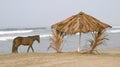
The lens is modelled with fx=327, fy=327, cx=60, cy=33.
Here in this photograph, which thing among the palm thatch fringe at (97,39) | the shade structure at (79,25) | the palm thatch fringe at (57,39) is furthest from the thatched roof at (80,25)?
the palm thatch fringe at (97,39)

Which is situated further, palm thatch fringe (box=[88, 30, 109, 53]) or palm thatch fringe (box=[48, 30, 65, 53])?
palm thatch fringe (box=[48, 30, 65, 53])

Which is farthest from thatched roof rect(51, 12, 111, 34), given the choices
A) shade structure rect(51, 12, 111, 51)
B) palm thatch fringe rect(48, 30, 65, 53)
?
palm thatch fringe rect(48, 30, 65, 53)

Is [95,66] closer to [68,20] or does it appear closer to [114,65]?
[114,65]

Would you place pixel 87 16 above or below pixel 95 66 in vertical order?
above

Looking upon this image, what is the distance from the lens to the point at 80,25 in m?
16.2

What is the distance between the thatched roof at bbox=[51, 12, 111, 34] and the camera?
53.0 feet

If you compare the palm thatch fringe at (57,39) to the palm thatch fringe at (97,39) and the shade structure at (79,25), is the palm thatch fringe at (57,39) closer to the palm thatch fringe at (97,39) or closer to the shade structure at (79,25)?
the shade structure at (79,25)

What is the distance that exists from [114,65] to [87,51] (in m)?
4.86

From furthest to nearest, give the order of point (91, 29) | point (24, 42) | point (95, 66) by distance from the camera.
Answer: point (24, 42), point (91, 29), point (95, 66)

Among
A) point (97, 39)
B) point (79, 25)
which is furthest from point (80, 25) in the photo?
point (97, 39)

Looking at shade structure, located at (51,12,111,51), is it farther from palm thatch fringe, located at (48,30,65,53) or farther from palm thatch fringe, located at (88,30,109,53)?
palm thatch fringe, located at (88,30,109,53)

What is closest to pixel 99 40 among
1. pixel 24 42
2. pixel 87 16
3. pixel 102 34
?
pixel 102 34

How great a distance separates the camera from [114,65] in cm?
1220

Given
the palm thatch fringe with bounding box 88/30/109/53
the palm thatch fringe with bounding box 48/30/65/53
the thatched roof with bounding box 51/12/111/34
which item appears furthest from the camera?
the palm thatch fringe with bounding box 48/30/65/53
